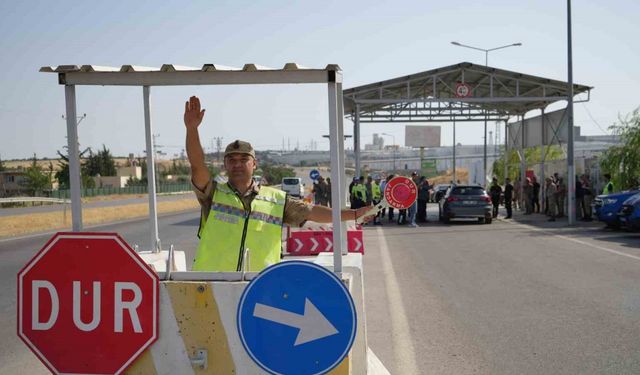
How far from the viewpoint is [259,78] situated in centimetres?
386

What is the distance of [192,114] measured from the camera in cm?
406

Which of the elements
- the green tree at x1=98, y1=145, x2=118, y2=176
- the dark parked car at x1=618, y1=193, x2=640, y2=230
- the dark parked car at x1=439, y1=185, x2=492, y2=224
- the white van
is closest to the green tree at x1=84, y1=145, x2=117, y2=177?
the green tree at x1=98, y1=145, x2=118, y2=176

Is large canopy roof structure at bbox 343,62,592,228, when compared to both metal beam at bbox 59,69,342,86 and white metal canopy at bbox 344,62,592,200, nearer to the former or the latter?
white metal canopy at bbox 344,62,592,200

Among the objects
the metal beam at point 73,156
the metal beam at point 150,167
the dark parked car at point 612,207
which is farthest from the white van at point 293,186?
the metal beam at point 73,156

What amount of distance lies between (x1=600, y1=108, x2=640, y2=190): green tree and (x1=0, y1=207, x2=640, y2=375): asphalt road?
32.5 feet

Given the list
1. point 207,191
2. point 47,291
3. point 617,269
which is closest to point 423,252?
point 617,269

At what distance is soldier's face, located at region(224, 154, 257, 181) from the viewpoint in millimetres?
4426

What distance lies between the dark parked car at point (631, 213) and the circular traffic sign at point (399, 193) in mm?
15577

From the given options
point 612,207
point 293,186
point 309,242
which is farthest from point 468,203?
point 293,186

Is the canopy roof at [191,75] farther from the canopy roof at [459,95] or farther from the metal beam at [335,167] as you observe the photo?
the canopy roof at [459,95]

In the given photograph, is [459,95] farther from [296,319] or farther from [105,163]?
[105,163]

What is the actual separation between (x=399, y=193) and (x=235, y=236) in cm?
115

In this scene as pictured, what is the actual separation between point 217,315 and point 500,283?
7572 millimetres

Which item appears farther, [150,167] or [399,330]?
[399,330]
